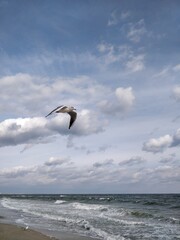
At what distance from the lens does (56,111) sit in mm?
8312

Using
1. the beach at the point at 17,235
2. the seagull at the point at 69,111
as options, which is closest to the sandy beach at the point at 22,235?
the beach at the point at 17,235

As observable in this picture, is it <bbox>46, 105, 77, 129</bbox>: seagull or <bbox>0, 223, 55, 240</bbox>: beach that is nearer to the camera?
<bbox>46, 105, 77, 129</bbox>: seagull

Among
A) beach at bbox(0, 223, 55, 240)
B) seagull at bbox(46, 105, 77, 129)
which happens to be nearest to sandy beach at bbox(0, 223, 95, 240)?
beach at bbox(0, 223, 55, 240)

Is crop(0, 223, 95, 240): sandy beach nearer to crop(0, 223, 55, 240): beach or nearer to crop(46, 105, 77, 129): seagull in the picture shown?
crop(0, 223, 55, 240): beach

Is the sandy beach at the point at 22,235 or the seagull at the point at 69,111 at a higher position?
the seagull at the point at 69,111

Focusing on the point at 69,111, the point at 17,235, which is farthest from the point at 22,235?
the point at 69,111

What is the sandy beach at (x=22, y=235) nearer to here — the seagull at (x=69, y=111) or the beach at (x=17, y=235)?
the beach at (x=17, y=235)

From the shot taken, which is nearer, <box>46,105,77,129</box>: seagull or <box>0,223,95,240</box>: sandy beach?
<box>46,105,77,129</box>: seagull

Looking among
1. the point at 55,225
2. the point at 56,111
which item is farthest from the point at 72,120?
the point at 55,225

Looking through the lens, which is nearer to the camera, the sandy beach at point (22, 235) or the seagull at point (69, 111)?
the seagull at point (69, 111)

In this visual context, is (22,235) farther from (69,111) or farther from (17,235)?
(69,111)

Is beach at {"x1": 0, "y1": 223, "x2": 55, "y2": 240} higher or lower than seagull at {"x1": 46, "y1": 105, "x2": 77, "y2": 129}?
lower

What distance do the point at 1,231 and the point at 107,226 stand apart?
6.31 meters

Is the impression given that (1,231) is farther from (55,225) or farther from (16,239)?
(55,225)
